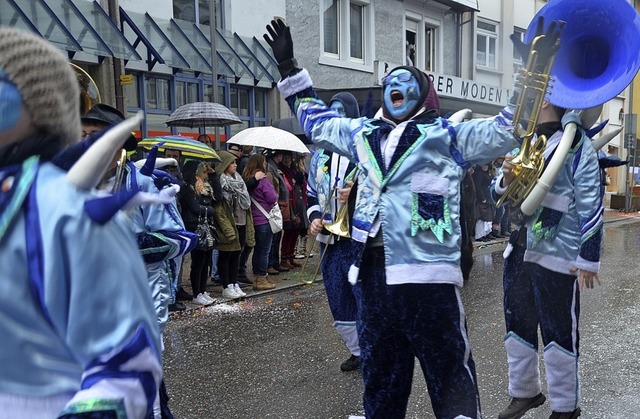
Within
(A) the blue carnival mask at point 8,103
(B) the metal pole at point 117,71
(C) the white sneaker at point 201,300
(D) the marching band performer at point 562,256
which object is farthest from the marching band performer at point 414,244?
(B) the metal pole at point 117,71

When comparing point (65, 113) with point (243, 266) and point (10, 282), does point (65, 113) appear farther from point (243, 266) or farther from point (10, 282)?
point (243, 266)

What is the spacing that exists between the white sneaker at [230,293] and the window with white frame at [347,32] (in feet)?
26.3

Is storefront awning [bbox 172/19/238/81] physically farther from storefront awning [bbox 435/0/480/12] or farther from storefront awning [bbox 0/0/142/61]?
storefront awning [bbox 435/0/480/12]

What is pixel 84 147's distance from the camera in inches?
47.1

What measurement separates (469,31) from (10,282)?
64.1 ft

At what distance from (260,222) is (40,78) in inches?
275

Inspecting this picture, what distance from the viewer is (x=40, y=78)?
1.16 meters

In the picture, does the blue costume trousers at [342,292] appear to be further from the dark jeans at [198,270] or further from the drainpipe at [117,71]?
the drainpipe at [117,71]

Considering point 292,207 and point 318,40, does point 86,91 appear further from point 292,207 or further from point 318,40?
point 318,40

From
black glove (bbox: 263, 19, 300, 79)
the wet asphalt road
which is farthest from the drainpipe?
black glove (bbox: 263, 19, 300, 79)

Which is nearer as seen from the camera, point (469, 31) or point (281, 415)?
point (281, 415)

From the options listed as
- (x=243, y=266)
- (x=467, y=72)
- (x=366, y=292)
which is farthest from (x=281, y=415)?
(x=467, y=72)

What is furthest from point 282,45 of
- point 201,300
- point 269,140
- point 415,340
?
point 269,140

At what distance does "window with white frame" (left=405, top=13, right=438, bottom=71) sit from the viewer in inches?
687
